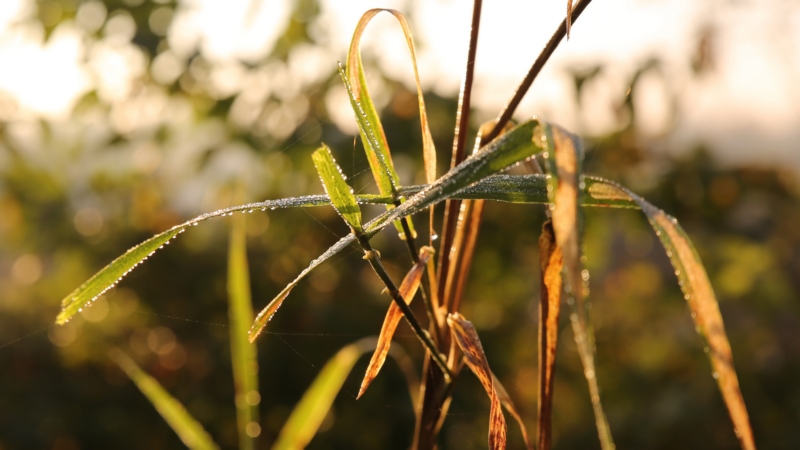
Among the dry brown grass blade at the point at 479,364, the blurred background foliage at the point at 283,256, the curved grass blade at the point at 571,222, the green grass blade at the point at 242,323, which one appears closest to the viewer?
the curved grass blade at the point at 571,222

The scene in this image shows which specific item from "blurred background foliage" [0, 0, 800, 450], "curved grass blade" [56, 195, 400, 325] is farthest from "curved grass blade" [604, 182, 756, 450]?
"blurred background foliage" [0, 0, 800, 450]

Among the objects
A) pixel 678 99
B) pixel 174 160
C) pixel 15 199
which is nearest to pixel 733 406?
pixel 678 99

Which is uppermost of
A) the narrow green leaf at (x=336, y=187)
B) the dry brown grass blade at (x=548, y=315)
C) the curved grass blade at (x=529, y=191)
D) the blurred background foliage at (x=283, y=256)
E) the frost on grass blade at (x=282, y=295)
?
the narrow green leaf at (x=336, y=187)

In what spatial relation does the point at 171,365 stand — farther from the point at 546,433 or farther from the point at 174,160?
the point at 546,433

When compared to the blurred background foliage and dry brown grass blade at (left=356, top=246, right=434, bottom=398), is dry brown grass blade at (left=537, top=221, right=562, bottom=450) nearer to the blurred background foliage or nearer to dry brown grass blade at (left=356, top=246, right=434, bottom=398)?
dry brown grass blade at (left=356, top=246, right=434, bottom=398)

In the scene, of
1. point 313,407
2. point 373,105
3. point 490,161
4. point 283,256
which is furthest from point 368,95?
point 283,256

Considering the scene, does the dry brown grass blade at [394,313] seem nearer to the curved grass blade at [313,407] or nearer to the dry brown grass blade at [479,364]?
the dry brown grass blade at [479,364]

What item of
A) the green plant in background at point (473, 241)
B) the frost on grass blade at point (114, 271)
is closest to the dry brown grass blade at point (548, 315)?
the green plant in background at point (473, 241)

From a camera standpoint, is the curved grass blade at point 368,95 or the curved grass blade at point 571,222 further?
the curved grass blade at point 368,95

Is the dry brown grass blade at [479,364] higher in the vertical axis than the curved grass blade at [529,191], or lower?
lower
